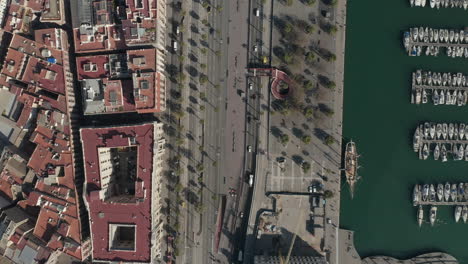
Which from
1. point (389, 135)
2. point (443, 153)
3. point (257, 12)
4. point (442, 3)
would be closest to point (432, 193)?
point (443, 153)

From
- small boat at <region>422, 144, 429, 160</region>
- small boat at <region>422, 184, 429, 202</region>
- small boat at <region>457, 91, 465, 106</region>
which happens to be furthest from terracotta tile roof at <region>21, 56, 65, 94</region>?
small boat at <region>457, 91, 465, 106</region>

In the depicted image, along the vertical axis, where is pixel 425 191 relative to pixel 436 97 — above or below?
below

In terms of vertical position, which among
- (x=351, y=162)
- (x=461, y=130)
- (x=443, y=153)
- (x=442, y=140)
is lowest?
(x=351, y=162)

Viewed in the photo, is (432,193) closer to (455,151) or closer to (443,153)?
(443,153)

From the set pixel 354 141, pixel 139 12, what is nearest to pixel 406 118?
pixel 354 141

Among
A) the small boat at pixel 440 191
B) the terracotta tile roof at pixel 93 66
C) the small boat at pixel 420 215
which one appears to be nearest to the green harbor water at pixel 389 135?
the small boat at pixel 420 215

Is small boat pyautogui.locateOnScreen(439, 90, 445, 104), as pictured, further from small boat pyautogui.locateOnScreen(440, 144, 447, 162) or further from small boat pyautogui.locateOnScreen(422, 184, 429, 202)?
small boat pyautogui.locateOnScreen(422, 184, 429, 202)
